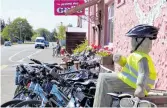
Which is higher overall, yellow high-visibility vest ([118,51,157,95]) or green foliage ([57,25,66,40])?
green foliage ([57,25,66,40])

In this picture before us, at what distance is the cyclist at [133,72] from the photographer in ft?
11.2

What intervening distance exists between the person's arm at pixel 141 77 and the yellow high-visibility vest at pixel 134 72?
60mm

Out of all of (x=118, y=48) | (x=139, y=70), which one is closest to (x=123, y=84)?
(x=139, y=70)

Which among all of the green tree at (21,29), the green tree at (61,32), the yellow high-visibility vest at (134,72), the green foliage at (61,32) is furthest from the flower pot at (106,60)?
the green tree at (21,29)

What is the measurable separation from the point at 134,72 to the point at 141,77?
0.21m

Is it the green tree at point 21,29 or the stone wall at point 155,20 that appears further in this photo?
the green tree at point 21,29

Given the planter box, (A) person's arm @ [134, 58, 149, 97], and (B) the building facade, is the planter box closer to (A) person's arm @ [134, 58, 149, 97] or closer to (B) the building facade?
(B) the building facade

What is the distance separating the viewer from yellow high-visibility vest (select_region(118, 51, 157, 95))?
11.2 feet

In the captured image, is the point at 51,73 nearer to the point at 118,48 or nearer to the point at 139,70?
the point at 139,70

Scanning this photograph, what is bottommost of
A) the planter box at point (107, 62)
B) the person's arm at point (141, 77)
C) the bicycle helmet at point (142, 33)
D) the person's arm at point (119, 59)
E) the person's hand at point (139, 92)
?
the planter box at point (107, 62)

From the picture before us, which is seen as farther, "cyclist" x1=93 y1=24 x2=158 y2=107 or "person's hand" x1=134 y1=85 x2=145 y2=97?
"cyclist" x1=93 y1=24 x2=158 y2=107

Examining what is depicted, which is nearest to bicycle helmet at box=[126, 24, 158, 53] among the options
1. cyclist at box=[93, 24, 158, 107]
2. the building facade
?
cyclist at box=[93, 24, 158, 107]

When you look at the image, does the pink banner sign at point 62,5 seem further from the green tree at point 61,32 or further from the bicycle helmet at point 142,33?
the green tree at point 61,32

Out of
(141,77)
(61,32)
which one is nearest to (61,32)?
(61,32)
